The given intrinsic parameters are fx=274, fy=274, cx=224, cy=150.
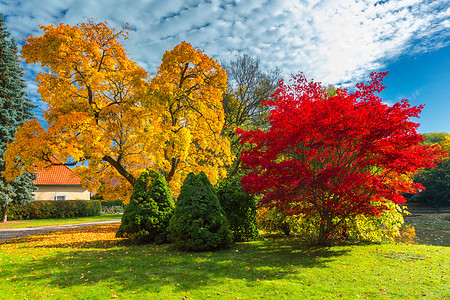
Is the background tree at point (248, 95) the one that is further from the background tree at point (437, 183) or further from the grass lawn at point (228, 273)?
the background tree at point (437, 183)

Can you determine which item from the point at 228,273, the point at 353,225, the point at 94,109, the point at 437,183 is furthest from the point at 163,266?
the point at 437,183

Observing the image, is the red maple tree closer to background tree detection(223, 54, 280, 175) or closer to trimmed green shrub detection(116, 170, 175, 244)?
trimmed green shrub detection(116, 170, 175, 244)

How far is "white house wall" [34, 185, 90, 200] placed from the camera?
2661cm

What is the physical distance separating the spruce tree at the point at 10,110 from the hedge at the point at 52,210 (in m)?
1.43

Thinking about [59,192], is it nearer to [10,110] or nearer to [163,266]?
[10,110]

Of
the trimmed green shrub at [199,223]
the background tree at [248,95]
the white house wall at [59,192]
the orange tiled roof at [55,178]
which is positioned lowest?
the trimmed green shrub at [199,223]

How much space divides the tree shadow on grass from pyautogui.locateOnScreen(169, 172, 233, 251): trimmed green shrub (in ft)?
1.02

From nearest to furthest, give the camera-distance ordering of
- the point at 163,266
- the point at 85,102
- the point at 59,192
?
the point at 163,266 → the point at 85,102 → the point at 59,192

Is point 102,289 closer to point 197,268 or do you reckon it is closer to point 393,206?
point 197,268

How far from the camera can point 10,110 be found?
67.7 ft

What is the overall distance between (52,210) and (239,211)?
69.7ft

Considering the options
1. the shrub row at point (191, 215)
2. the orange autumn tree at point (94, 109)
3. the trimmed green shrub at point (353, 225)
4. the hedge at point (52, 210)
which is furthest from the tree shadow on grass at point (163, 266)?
the hedge at point (52, 210)

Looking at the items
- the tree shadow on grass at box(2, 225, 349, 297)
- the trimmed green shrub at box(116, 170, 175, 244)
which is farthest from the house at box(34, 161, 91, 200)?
the tree shadow on grass at box(2, 225, 349, 297)

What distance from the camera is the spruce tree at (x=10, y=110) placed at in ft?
64.9
